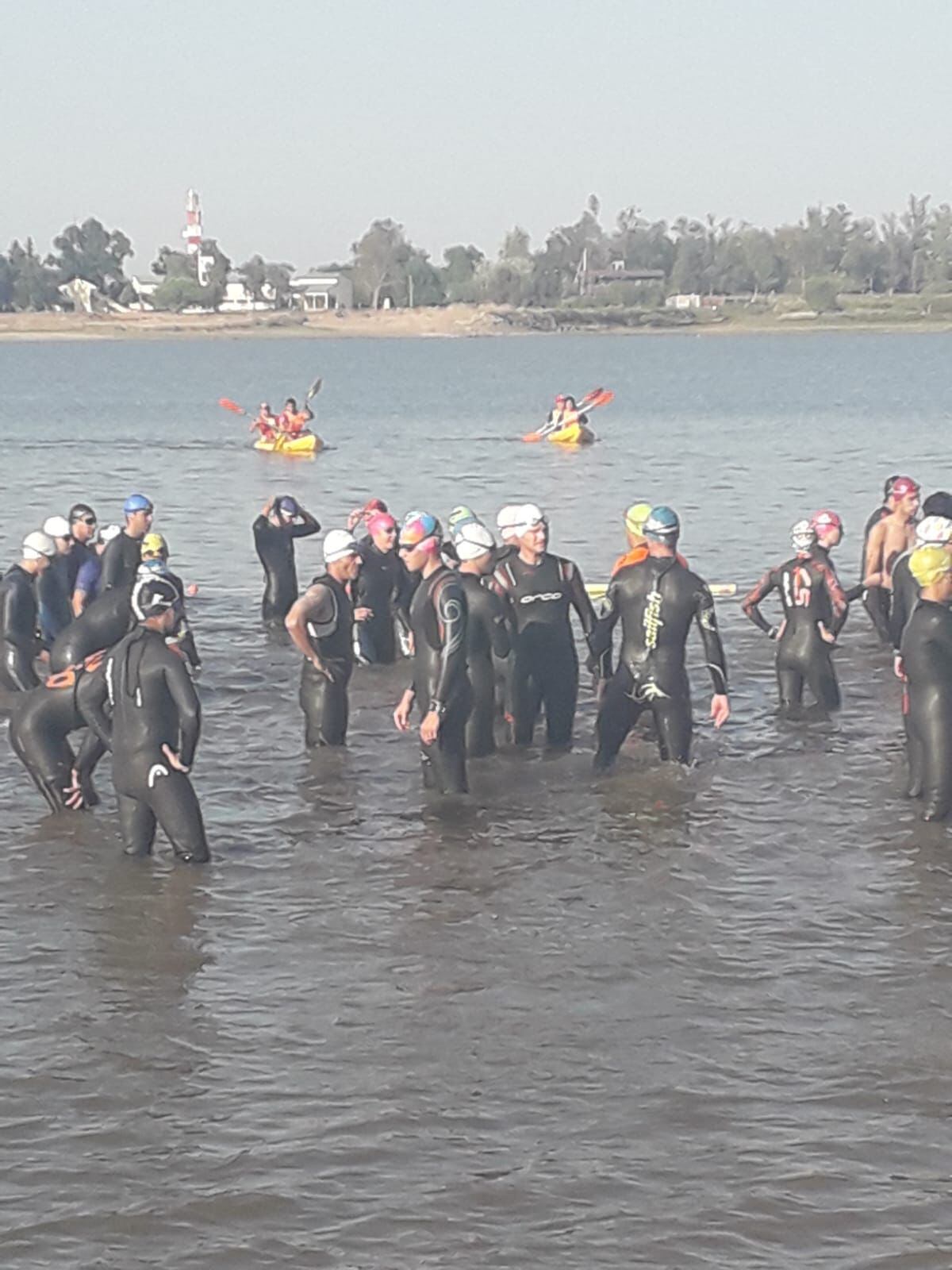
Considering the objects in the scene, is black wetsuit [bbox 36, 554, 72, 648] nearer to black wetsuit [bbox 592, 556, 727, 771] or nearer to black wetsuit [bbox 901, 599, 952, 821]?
black wetsuit [bbox 592, 556, 727, 771]

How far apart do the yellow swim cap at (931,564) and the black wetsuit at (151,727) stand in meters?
4.83

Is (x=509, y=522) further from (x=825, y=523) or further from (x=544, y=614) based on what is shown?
(x=825, y=523)

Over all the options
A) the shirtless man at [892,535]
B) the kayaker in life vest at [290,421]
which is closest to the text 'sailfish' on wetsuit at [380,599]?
the shirtless man at [892,535]

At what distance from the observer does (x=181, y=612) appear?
38.6ft

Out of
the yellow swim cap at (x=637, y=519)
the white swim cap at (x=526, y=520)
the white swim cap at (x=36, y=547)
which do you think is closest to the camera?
the white swim cap at (x=526, y=520)

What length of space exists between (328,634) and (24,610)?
3.26 m

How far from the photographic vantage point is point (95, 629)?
14.8m

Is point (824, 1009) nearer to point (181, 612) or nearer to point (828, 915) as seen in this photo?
point (828, 915)

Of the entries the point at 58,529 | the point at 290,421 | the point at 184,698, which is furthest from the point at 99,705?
the point at 290,421

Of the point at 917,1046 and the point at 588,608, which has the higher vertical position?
the point at 588,608

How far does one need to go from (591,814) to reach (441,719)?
52.1 inches

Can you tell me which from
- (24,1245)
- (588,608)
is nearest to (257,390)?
(588,608)

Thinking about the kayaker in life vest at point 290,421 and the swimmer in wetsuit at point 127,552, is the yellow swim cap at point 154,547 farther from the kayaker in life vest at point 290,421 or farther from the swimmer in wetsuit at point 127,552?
the kayaker in life vest at point 290,421

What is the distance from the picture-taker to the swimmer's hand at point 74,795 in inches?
530
